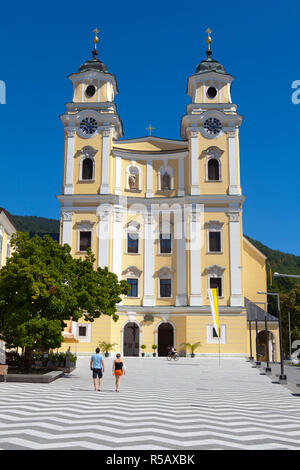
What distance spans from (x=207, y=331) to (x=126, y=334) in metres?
9.43

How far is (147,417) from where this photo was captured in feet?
39.9

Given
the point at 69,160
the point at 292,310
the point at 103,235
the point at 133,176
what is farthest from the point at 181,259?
the point at 292,310

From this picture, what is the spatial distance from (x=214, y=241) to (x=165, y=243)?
189 inches

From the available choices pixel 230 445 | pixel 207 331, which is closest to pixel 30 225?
pixel 207 331

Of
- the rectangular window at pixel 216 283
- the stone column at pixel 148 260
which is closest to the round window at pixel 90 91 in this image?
the stone column at pixel 148 260

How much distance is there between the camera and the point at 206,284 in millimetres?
46500

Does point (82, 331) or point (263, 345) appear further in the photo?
point (263, 345)

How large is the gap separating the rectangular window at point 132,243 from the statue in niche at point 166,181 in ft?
19.4

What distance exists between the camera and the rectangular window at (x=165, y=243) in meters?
48.3

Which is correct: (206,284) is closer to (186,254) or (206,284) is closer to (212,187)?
(186,254)

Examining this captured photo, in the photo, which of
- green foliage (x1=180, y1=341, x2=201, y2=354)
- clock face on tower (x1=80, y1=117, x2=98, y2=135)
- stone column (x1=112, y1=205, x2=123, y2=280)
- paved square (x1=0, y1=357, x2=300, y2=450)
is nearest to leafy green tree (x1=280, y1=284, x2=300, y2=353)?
green foliage (x1=180, y1=341, x2=201, y2=354)

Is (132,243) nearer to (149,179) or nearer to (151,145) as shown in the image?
Result: (149,179)

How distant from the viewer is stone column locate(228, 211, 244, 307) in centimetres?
4606

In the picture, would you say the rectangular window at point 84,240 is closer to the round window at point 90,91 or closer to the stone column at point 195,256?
the stone column at point 195,256
